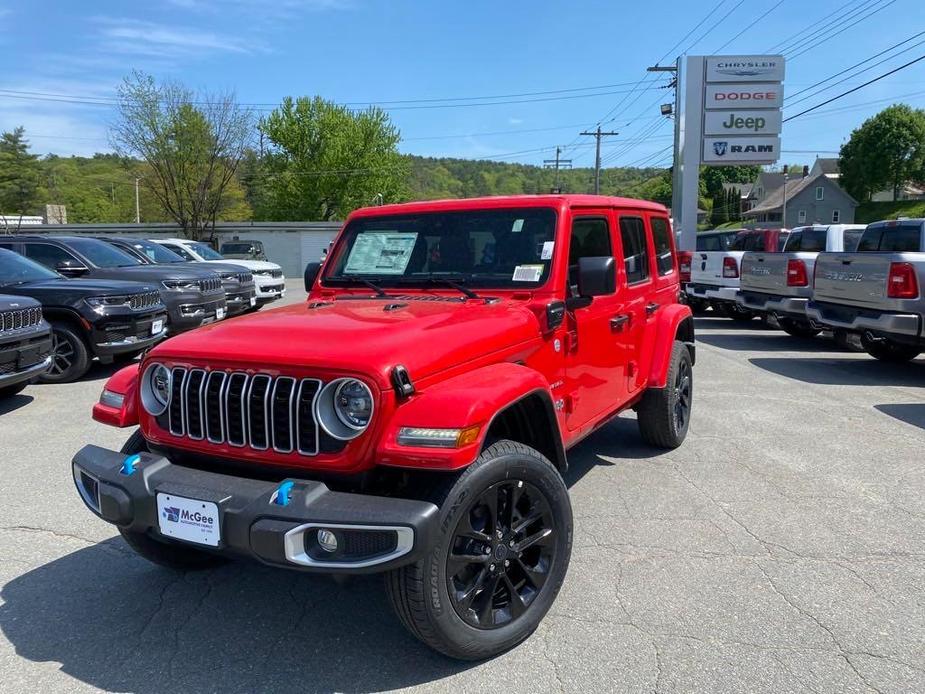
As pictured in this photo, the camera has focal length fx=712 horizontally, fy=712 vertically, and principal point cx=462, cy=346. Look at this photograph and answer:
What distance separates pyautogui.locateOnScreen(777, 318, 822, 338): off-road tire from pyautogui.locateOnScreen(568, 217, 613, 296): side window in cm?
893

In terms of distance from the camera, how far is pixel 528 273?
3783 mm

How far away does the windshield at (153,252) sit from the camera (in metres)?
14.0

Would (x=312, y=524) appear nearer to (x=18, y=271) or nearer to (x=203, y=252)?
(x=18, y=271)

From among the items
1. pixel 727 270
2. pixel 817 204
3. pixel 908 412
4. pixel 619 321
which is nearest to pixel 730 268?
pixel 727 270

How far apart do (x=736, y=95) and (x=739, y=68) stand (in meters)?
0.91

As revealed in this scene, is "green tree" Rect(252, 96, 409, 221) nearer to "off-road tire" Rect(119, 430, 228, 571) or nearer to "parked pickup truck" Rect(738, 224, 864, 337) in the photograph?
"parked pickup truck" Rect(738, 224, 864, 337)

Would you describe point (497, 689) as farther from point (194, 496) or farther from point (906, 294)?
point (906, 294)

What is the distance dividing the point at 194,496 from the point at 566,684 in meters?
1.56

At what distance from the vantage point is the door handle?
4.37 metres

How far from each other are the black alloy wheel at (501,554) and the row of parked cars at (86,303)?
5828 mm

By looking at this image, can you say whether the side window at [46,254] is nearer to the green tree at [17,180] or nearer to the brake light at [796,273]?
the brake light at [796,273]

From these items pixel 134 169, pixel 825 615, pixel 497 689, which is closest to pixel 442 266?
pixel 497 689

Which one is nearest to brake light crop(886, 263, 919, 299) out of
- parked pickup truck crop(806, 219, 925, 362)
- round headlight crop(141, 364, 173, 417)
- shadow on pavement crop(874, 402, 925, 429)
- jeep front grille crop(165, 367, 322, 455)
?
parked pickup truck crop(806, 219, 925, 362)

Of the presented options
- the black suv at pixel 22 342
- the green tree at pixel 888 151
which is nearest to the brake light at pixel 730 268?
the black suv at pixel 22 342
